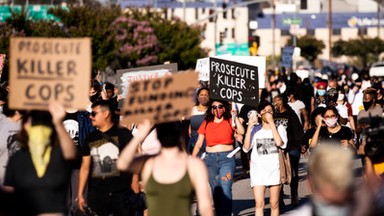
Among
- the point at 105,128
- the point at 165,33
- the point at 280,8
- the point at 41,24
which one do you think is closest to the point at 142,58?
the point at 165,33

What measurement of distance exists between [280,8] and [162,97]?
10758cm

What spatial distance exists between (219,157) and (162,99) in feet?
16.7

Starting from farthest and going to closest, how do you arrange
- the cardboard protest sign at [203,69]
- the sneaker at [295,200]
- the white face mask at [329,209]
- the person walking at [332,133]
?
the cardboard protest sign at [203,69] → the sneaker at [295,200] → the person walking at [332,133] → the white face mask at [329,209]

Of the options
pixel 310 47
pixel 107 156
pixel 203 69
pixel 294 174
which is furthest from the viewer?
pixel 310 47

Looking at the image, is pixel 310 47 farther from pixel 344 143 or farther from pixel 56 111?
pixel 56 111

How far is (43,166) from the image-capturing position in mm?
9195

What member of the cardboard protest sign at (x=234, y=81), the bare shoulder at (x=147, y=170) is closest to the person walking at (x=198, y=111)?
the cardboard protest sign at (x=234, y=81)

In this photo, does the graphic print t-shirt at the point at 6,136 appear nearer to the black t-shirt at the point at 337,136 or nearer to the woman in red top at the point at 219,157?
the woman in red top at the point at 219,157

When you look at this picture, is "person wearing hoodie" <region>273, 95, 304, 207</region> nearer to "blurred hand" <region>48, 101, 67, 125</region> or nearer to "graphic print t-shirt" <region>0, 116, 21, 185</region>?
"graphic print t-shirt" <region>0, 116, 21, 185</region>

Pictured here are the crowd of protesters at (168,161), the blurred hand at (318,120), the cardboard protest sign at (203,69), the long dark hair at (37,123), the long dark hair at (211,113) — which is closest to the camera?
the crowd of protesters at (168,161)

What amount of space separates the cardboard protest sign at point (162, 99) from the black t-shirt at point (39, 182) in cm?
62

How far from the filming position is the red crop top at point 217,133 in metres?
14.2

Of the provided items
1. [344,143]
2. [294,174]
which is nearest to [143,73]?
[294,174]

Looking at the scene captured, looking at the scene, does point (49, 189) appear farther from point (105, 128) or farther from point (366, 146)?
point (366, 146)
